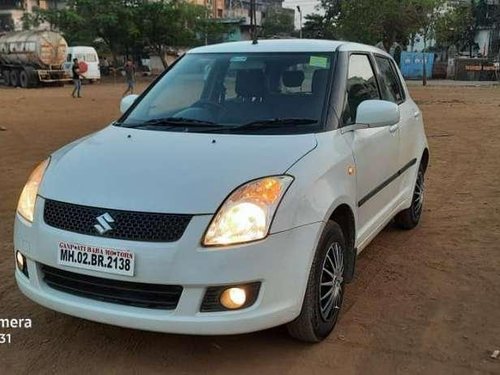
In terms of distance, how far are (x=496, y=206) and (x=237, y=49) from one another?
11.8 feet

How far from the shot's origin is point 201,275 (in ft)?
9.72

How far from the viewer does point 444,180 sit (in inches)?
316

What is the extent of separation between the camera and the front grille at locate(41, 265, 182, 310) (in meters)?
3.05

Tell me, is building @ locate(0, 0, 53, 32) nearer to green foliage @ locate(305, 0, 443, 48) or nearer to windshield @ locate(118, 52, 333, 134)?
green foliage @ locate(305, 0, 443, 48)

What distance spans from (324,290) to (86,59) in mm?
36887

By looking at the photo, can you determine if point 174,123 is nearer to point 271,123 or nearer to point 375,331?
point 271,123

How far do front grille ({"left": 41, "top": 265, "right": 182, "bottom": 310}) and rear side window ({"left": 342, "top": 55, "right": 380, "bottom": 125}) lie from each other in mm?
1673

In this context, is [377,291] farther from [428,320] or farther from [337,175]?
[337,175]

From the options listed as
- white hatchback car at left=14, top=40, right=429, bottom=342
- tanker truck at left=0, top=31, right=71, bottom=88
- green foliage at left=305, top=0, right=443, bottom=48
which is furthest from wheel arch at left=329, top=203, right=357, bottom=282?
tanker truck at left=0, top=31, right=71, bottom=88

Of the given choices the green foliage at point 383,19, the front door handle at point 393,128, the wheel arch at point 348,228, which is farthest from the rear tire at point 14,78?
the wheel arch at point 348,228

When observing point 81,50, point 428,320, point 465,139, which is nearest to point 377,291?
point 428,320

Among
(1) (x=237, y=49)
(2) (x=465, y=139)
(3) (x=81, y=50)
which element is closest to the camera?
(1) (x=237, y=49)

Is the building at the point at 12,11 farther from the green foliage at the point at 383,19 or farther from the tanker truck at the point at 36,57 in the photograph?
the green foliage at the point at 383,19

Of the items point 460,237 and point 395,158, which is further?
point 460,237
